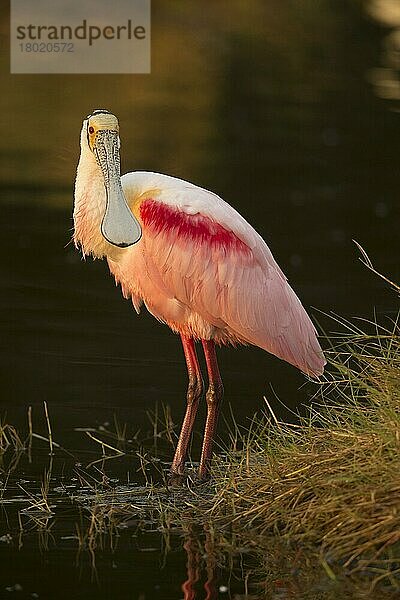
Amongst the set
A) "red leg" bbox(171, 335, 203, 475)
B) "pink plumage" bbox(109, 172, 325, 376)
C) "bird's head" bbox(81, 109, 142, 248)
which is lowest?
"red leg" bbox(171, 335, 203, 475)

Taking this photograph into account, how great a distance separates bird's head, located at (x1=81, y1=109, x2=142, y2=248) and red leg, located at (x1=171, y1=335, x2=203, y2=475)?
2.28 ft

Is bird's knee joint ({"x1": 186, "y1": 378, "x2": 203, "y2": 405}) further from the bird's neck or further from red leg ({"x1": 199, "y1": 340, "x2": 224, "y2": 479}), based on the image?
the bird's neck

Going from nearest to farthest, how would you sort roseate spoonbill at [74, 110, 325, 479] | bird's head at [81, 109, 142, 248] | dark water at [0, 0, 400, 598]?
bird's head at [81, 109, 142, 248], roseate spoonbill at [74, 110, 325, 479], dark water at [0, 0, 400, 598]

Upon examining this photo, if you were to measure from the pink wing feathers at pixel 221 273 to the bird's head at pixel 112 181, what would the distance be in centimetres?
18

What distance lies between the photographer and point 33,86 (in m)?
23.7

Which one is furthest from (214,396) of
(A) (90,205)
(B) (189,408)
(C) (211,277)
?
(A) (90,205)

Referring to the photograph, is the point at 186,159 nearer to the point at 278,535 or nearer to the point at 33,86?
the point at 33,86

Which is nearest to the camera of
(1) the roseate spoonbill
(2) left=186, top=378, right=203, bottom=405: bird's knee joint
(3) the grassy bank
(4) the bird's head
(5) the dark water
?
(3) the grassy bank

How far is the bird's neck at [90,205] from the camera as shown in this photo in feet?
29.0

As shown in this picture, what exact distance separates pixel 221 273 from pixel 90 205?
736 millimetres

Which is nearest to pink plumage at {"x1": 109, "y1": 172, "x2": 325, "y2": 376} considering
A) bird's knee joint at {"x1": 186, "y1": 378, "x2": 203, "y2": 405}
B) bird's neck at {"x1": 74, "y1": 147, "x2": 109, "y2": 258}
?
bird's neck at {"x1": 74, "y1": 147, "x2": 109, "y2": 258}

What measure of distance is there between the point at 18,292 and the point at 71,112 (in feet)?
31.0

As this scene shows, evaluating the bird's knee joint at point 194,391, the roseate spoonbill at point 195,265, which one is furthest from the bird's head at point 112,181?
the bird's knee joint at point 194,391

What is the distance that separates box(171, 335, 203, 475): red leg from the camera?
8.67 metres
